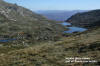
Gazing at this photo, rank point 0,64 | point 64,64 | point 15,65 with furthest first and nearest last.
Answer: point 0,64
point 15,65
point 64,64

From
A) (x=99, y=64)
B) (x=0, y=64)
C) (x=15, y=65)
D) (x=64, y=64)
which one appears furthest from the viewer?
(x=0, y=64)

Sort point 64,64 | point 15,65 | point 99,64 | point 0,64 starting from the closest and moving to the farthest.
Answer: point 99,64 < point 64,64 < point 15,65 < point 0,64

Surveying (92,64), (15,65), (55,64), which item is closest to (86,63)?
(92,64)

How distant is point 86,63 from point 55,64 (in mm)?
4111

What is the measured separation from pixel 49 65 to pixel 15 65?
4967mm

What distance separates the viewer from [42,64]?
18.2 m

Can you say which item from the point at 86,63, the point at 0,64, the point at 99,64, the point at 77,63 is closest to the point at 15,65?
the point at 0,64

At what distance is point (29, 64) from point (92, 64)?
851 centimetres

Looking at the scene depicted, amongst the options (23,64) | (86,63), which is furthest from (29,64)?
(86,63)

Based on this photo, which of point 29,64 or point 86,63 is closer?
point 86,63

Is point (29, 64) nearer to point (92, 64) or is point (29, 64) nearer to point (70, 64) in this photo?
point (70, 64)

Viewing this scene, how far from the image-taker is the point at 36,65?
1809 cm

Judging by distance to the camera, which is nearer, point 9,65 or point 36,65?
point 36,65

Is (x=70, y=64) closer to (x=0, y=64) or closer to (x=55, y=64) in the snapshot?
(x=55, y=64)
